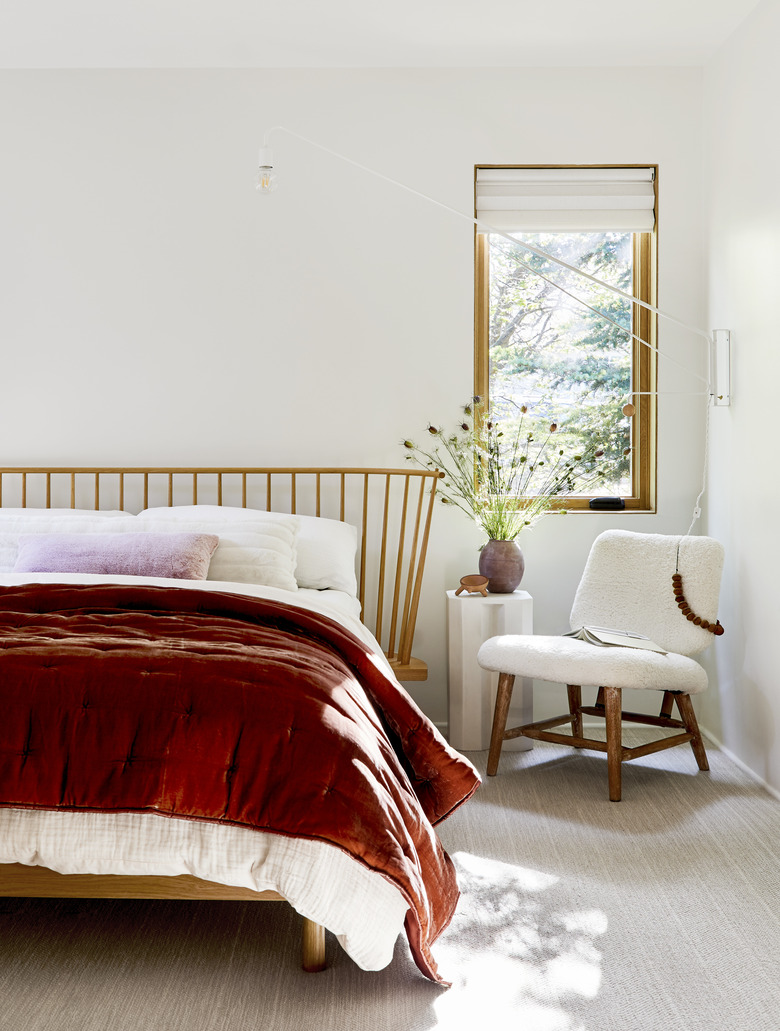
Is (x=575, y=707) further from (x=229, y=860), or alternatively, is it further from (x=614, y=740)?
(x=229, y=860)

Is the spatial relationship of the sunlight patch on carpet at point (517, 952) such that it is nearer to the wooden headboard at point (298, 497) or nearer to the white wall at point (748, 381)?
→ the white wall at point (748, 381)

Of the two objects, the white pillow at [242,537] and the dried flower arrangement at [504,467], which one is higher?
the dried flower arrangement at [504,467]

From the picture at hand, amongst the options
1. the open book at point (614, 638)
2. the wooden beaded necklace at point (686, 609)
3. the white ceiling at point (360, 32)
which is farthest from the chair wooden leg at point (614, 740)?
the white ceiling at point (360, 32)

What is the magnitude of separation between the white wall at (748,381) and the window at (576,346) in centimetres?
31

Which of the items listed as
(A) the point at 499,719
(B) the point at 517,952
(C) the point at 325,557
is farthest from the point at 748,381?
(B) the point at 517,952

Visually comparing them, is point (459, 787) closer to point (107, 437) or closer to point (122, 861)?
point (122, 861)

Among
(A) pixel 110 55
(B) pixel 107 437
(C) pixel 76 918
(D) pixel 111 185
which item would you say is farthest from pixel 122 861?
(A) pixel 110 55

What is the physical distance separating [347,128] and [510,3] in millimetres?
794

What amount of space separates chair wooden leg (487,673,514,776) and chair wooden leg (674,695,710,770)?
55cm

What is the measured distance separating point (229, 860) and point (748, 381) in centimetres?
236

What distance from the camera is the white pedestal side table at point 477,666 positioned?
3.24m

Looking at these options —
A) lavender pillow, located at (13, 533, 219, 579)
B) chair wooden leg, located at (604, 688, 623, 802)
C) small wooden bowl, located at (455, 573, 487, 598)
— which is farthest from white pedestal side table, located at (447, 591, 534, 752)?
lavender pillow, located at (13, 533, 219, 579)

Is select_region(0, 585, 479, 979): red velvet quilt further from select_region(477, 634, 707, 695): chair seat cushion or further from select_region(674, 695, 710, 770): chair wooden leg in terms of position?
select_region(674, 695, 710, 770): chair wooden leg

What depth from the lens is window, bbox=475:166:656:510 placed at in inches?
143
